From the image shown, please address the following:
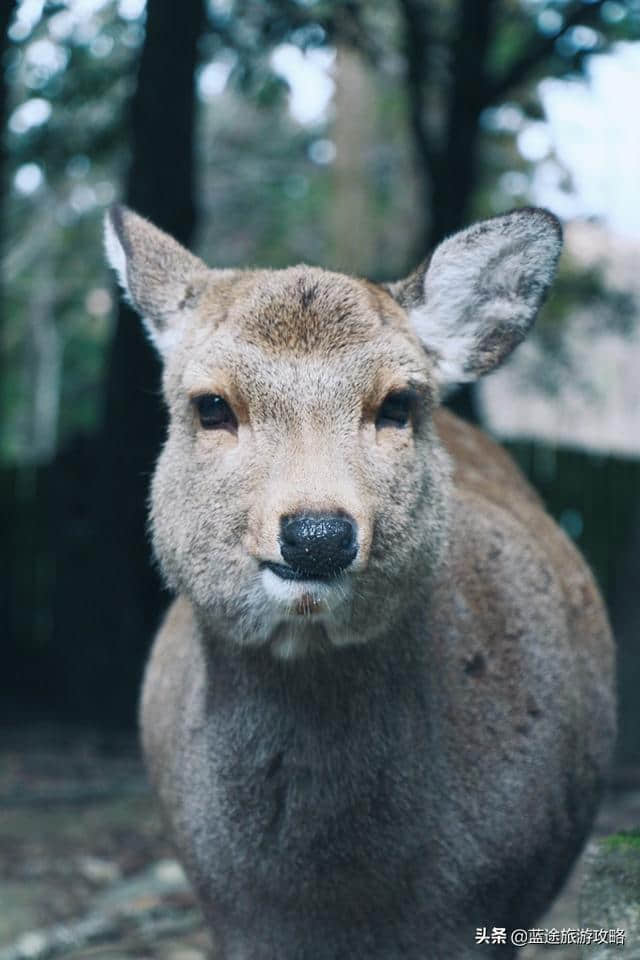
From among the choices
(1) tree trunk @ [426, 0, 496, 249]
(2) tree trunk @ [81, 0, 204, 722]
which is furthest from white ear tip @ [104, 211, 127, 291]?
(1) tree trunk @ [426, 0, 496, 249]

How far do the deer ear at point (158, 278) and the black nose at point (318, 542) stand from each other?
146 centimetres

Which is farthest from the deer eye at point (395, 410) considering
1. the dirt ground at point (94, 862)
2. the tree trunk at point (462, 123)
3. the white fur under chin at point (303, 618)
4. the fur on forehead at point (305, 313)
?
the tree trunk at point (462, 123)

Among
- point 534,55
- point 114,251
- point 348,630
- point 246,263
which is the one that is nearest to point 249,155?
point 246,263

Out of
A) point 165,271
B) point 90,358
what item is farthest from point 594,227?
point 90,358

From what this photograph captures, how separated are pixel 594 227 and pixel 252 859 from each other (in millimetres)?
7916

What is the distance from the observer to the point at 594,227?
10.7 meters

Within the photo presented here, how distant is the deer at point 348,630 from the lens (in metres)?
3.61

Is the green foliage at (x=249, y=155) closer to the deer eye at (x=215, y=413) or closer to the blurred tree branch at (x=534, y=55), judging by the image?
the blurred tree branch at (x=534, y=55)

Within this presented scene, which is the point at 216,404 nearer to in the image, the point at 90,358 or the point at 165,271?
the point at 165,271

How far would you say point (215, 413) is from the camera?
12.6 feet

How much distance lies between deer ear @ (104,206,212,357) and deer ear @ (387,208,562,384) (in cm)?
73

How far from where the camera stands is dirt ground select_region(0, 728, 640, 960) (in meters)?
5.83

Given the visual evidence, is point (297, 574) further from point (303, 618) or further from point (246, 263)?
point (246, 263)

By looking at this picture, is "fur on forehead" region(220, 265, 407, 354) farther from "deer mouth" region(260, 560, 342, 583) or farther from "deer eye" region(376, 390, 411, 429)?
"deer mouth" region(260, 560, 342, 583)
